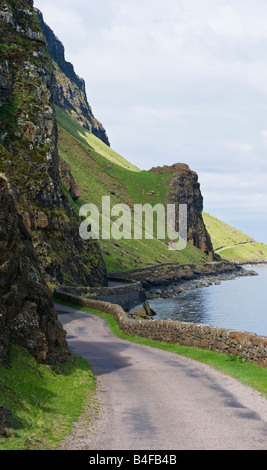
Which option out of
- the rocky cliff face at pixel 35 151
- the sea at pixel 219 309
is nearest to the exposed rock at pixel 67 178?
the rocky cliff face at pixel 35 151

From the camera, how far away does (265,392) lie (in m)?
15.8

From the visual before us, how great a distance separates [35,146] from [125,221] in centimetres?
9848

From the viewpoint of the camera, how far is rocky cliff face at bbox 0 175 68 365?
17000mm

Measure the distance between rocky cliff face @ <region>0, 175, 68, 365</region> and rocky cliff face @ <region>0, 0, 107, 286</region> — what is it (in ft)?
152

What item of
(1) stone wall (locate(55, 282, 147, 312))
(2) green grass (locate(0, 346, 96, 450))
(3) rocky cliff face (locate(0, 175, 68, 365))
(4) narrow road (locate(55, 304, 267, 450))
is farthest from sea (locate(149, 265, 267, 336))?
(2) green grass (locate(0, 346, 96, 450))

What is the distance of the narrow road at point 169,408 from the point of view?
35.6ft

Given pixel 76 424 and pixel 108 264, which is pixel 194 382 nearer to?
pixel 76 424

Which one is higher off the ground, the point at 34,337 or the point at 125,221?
the point at 125,221

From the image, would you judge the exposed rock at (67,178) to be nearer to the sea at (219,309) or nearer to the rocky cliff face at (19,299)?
the sea at (219,309)

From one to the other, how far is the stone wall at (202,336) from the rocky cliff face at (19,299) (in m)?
8.58

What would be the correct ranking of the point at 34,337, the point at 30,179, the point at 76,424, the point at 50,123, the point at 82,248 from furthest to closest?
1. the point at 82,248
2. the point at 50,123
3. the point at 30,179
4. the point at 34,337
5. the point at 76,424

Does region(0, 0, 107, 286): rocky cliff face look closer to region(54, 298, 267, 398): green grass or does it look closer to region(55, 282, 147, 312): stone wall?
region(55, 282, 147, 312): stone wall

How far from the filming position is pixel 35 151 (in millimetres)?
75562
